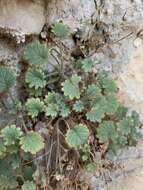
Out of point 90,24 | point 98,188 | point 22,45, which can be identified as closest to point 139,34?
point 90,24

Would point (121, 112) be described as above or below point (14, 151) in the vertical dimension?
above

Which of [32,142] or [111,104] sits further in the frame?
[111,104]

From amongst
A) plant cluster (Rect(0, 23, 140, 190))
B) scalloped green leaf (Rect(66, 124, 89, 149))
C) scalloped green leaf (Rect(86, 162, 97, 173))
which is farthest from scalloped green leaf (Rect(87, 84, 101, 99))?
scalloped green leaf (Rect(86, 162, 97, 173))

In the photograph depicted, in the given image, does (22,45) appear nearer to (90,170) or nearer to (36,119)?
(36,119)

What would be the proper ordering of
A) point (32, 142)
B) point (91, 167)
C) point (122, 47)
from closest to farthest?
1. point (32, 142)
2. point (91, 167)
3. point (122, 47)

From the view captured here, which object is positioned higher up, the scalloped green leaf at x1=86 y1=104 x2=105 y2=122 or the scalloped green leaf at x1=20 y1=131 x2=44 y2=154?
the scalloped green leaf at x1=86 y1=104 x2=105 y2=122

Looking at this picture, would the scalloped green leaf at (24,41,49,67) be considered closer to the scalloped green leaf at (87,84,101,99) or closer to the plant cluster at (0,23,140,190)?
the plant cluster at (0,23,140,190)

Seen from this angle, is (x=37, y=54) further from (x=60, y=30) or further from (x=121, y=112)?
(x=121, y=112)

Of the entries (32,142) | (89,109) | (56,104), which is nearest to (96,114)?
(89,109)
